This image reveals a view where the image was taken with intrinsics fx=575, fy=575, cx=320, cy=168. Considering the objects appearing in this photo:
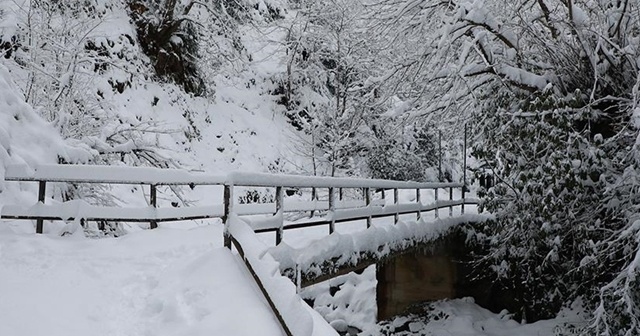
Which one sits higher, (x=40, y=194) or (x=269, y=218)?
(x=40, y=194)

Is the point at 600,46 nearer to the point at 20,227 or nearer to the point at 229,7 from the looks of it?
the point at 20,227

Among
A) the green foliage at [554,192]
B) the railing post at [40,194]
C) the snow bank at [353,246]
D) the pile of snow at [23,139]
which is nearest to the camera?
the snow bank at [353,246]

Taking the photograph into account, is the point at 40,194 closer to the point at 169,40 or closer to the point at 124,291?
the point at 124,291

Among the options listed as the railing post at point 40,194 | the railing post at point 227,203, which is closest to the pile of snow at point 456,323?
the railing post at point 40,194

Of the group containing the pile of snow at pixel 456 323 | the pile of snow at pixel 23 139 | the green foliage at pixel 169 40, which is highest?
the green foliage at pixel 169 40

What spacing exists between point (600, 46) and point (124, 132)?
8.33m

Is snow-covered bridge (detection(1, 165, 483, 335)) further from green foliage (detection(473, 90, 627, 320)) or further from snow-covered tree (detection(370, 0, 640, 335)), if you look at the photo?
snow-covered tree (detection(370, 0, 640, 335))

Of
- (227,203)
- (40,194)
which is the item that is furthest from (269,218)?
(40,194)

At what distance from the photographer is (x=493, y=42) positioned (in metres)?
10.6

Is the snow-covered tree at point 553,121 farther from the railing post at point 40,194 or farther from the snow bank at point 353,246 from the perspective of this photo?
the railing post at point 40,194

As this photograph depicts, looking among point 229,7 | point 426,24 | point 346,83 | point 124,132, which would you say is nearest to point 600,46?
point 426,24

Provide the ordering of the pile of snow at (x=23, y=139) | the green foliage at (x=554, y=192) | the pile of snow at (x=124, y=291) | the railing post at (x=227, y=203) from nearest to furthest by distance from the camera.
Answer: the pile of snow at (x=124, y=291) → the railing post at (x=227, y=203) → the pile of snow at (x=23, y=139) → the green foliage at (x=554, y=192)

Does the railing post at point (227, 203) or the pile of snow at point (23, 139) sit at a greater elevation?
the pile of snow at point (23, 139)

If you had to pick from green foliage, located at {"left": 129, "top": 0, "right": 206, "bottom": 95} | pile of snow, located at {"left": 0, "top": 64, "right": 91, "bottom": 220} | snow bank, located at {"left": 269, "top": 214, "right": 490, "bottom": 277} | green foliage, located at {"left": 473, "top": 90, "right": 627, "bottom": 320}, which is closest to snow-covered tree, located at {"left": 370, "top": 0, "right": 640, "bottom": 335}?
green foliage, located at {"left": 473, "top": 90, "right": 627, "bottom": 320}
